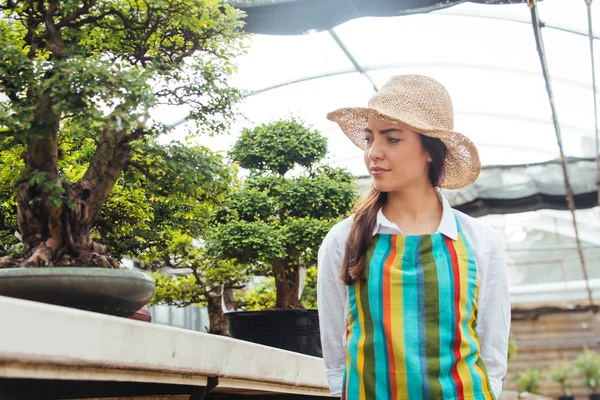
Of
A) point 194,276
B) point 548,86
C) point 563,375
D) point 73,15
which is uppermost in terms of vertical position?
point 548,86

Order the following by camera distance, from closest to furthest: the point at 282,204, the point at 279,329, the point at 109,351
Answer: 1. the point at 109,351
2. the point at 279,329
3. the point at 282,204

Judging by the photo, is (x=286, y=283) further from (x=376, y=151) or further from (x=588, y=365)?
(x=588, y=365)

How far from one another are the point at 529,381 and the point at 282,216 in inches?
477

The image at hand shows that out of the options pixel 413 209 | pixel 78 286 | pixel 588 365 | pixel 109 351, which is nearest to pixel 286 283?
pixel 413 209

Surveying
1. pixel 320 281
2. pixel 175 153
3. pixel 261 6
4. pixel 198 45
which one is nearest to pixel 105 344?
pixel 320 281

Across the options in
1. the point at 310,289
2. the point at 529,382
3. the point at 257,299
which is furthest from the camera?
the point at 529,382

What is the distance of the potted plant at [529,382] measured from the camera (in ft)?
46.7

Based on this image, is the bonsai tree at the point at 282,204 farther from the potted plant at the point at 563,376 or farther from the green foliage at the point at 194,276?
the potted plant at the point at 563,376

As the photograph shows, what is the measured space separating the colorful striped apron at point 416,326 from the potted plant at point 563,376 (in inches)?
556

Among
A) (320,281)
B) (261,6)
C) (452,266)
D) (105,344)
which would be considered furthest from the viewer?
(261,6)

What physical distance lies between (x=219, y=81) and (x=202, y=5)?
242 millimetres

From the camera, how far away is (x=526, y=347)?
14914mm

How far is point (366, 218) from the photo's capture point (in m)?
1.47

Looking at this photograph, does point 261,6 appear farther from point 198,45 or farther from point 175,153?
point 175,153
